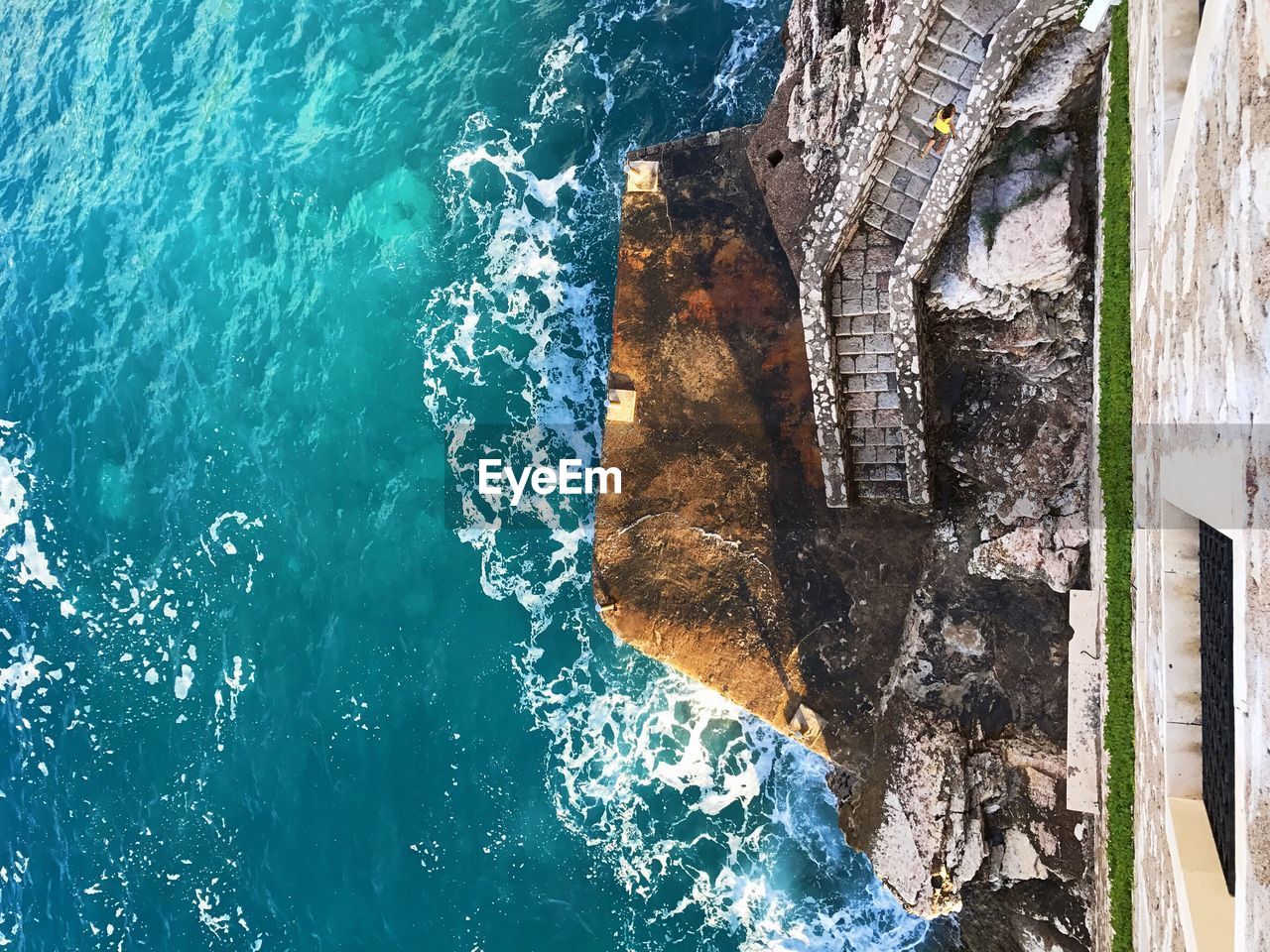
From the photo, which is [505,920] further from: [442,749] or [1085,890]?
[1085,890]

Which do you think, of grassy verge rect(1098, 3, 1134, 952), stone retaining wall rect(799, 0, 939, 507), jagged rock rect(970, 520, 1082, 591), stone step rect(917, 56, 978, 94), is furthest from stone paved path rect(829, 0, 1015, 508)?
grassy verge rect(1098, 3, 1134, 952)

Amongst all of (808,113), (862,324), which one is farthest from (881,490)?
(808,113)

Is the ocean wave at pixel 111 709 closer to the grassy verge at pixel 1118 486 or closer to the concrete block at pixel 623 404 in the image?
the concrete block at pixel 623 404

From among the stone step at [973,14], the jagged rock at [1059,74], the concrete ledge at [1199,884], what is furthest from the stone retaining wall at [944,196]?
the concrete ledge at [1199,884]

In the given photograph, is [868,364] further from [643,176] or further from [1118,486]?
[643,176]

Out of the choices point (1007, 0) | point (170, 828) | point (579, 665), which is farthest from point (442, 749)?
point (1007, 0)

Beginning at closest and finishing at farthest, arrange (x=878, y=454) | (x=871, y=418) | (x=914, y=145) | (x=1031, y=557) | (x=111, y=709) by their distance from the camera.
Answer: (x=914, y=145), (x=1031, y=557), (x=871, y=418), (x=878, y=454), (x=111, y=709)
